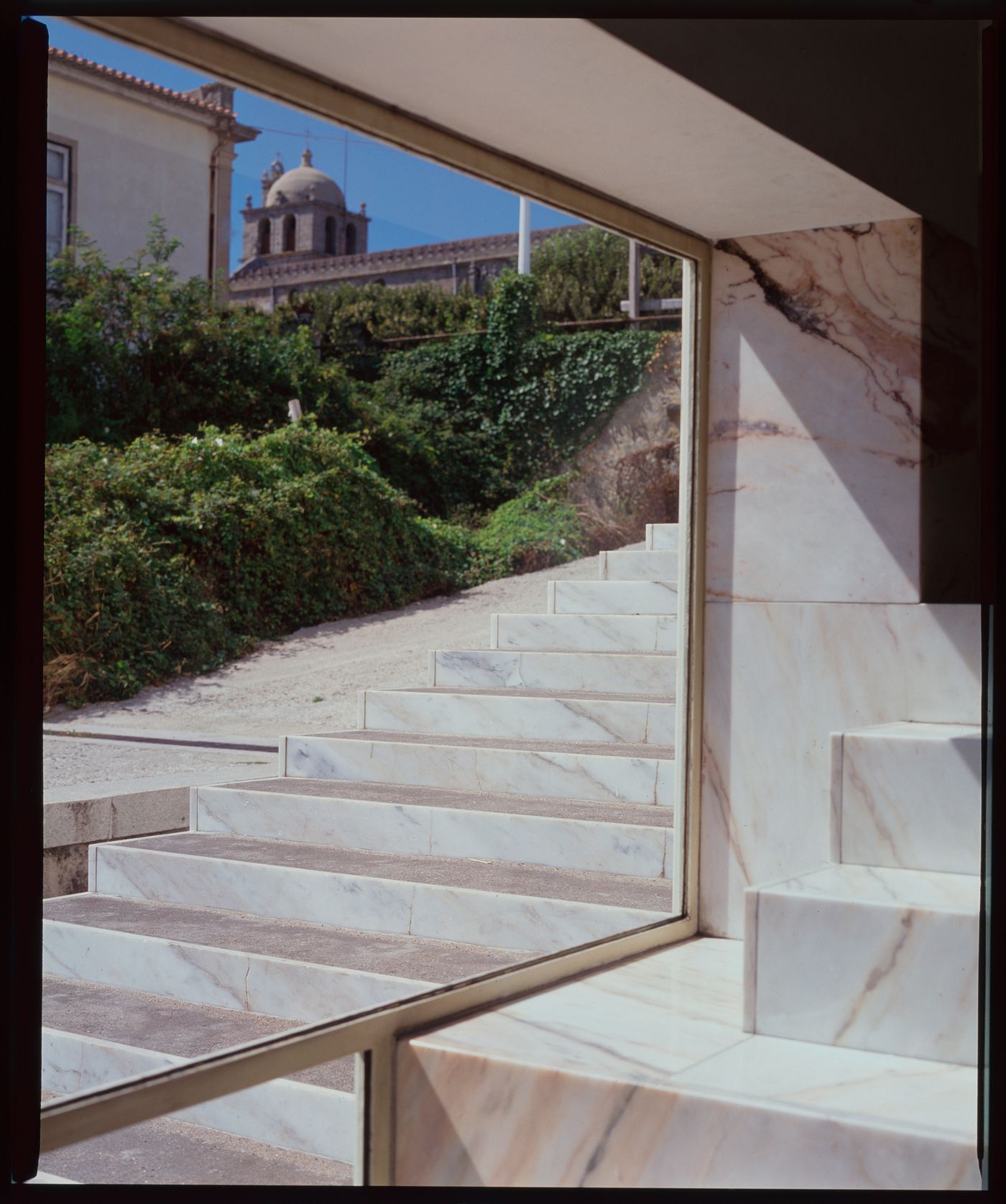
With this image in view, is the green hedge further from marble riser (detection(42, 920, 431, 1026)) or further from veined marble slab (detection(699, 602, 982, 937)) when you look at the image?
veined marble slab (detection(699, 602, 982, 937))

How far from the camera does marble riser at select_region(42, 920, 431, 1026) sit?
305cm

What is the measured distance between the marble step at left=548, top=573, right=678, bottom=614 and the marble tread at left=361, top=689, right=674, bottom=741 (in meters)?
0.99

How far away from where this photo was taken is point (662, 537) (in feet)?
23.3

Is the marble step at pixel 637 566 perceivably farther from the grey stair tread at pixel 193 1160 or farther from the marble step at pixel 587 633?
the grey stair tread at pixel 193 1160

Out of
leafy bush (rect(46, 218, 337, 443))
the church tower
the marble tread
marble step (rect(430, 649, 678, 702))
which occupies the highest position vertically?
the church tower

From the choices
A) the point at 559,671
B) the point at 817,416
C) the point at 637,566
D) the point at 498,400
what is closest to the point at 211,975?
the point at 817,416

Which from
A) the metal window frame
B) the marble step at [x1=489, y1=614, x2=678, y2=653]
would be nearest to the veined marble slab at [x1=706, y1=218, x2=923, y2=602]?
the metal window frame

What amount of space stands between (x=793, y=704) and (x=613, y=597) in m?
3.47

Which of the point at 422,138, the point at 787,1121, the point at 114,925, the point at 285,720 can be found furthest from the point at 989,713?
the point at 285,720

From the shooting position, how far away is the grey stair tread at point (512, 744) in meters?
4.57

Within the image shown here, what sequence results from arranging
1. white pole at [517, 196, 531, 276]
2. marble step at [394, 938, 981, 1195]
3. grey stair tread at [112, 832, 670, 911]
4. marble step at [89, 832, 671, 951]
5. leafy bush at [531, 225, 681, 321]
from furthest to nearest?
leafy bush at [531, 225, 681, 321] < white pole at [517, 196, 531, 276] < grey stair tread at [112, 832, 670, 911] < marble step at [89, 832, 671, 951] < marble step at [394, 938, 981, 1195]

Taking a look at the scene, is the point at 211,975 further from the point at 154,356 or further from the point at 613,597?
the point at 154,356

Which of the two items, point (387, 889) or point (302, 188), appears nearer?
point (387, 889)

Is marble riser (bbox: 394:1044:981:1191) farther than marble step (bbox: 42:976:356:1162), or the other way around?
marble step (bbox: 42:976:356:1162)
